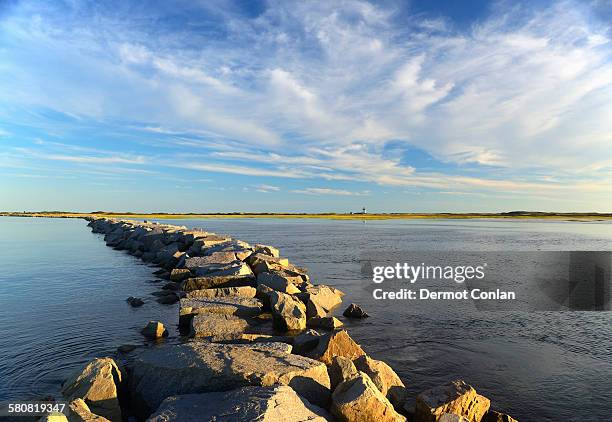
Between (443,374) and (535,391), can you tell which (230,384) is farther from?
(535,391)

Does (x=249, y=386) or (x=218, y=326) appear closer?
(x=249, y=386)

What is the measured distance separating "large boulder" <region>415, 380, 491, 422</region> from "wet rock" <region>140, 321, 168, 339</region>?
5920 millimetres

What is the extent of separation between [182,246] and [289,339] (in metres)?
17.0

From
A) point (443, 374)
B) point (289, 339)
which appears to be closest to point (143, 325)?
point (289, 339)

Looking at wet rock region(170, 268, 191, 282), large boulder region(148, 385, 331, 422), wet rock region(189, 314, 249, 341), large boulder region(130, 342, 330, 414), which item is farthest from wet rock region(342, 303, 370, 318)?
wet rock region(170, 268, 191, 282)

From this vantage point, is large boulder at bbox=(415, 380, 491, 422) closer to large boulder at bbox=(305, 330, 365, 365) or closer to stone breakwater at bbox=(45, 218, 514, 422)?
stone breakwater at bbox=(45, 218, 514, 422)

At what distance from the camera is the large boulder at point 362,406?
4914 millimetres

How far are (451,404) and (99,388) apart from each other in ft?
16.0

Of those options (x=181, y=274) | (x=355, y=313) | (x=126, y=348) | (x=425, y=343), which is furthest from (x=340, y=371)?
(x=181, y=274)

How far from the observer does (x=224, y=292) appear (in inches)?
451

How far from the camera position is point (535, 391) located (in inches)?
265

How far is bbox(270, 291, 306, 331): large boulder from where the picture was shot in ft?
32.0

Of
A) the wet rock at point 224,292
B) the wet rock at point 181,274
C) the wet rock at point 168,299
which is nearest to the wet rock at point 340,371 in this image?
the wet rock at point 224,292

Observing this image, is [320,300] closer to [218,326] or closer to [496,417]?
[218,326]
